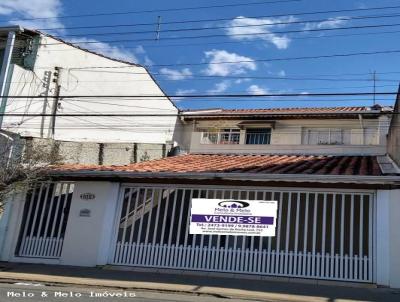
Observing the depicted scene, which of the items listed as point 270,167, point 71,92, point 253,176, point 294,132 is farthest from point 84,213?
point 294,132

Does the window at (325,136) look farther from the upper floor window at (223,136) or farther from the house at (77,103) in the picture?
the house at (77,103)

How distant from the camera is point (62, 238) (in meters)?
12.0

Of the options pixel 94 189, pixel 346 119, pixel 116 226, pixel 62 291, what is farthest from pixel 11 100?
pixel 346 119

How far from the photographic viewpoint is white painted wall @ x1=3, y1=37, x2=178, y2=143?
608 inches

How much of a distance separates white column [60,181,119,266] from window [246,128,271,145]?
8.46 metres

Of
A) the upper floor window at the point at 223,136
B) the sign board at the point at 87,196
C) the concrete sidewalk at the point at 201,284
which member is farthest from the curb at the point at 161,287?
the upper floor window at the point at 223,136

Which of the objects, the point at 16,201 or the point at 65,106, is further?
the point at 65,106

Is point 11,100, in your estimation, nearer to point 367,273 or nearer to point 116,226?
point 116,226

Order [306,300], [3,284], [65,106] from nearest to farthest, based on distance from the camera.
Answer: [306,300] → [3,284] → [65,106]

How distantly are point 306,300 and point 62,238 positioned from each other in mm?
6846

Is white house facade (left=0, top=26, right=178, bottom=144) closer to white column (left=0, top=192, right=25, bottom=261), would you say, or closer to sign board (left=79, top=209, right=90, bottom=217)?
white column (left=0, top=192, right=25, bottom=261)

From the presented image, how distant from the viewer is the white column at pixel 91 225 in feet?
37.7

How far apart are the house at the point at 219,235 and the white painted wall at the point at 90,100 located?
13.6 feet

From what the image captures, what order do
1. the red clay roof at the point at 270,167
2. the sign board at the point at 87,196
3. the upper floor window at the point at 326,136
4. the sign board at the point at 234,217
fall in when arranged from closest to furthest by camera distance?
the sign board at the point at 234,217
the red clay roof at the point at 270,167
the sign board at the point at 87,196
the upper floor window at the point at 326,136
